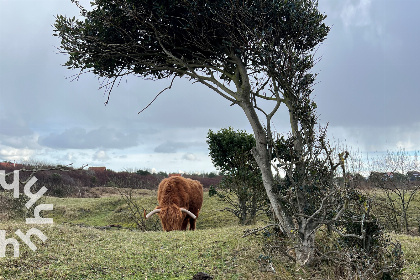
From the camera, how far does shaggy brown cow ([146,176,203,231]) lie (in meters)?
13.6

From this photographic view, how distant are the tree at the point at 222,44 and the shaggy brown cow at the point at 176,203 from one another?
209 inches

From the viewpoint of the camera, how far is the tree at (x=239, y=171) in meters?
16.0

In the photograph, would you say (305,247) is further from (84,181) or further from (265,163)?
(84,181)

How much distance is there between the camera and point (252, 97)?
959cm

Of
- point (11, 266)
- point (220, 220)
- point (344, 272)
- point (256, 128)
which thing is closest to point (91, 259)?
point (11, 266)

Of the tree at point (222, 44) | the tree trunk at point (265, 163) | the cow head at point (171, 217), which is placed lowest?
the cow head at point (171, 217)

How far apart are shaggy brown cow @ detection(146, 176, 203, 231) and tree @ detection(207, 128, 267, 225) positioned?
1.41 meters

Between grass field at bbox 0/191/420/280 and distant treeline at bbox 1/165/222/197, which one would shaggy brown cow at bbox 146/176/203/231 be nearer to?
grass field at bbox 0/191/420/280

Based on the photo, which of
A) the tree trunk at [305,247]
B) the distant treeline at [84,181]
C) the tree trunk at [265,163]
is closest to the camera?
the tree trunk at [305,247]

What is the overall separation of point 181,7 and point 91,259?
6884 millimetres

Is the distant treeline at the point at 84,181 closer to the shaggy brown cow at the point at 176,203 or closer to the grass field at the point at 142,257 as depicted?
the shaggy brown cow at the point at 176,203

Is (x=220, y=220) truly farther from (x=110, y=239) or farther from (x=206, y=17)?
(x=206, y=17)

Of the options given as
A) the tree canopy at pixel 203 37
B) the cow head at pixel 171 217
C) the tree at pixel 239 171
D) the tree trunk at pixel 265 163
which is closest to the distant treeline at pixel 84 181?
the tree at pixel 239 171

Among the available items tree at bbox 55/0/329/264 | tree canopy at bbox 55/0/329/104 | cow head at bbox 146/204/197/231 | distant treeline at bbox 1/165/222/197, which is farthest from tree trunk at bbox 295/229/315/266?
distant treeline at bbox 1/165/222/197
